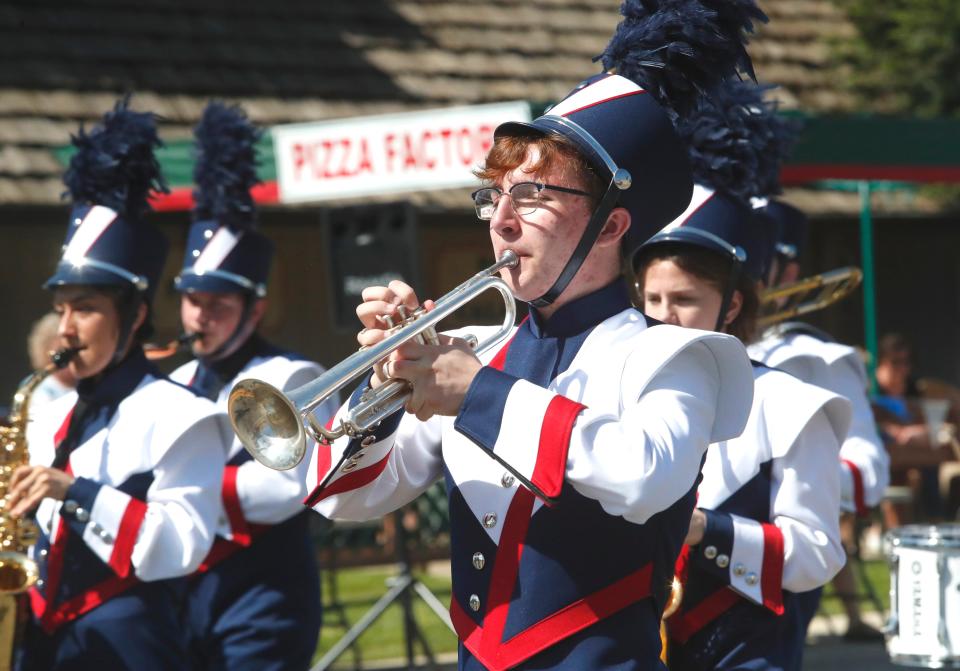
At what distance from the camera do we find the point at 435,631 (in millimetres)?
8844

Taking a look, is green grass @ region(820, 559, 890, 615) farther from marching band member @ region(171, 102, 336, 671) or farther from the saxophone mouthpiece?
the saxophone mouthpiece

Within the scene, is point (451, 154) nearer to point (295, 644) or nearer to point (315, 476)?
point (295, 644)

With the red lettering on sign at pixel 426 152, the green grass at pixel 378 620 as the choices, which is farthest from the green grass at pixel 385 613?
the red lettering on sign at pixel 426 152

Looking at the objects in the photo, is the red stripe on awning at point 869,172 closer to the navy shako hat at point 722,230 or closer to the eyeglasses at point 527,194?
the navy shako hat at point 722,230

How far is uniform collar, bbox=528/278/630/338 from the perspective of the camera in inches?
115

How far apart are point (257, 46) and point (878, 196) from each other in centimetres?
571

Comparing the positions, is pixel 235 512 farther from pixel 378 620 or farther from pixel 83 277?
pixel 378 620

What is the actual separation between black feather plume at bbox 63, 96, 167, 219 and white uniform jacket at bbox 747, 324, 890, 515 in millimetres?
1989

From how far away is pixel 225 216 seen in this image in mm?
5578

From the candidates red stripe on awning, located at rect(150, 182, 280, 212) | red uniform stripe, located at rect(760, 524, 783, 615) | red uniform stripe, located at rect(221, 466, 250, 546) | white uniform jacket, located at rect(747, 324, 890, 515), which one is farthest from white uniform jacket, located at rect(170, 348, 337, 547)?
red stripe on awning, located at rect(150, 182, 280, 212)

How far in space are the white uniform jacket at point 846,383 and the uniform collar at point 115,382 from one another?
1.89 meters

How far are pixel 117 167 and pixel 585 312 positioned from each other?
7.63ft

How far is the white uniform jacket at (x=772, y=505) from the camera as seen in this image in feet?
11.8

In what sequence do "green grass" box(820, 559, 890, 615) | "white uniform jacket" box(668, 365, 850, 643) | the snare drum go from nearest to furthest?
"white uniform jacket" box(668, 365, 850, 643), the snare drum, "green grass" box(820, 559, 890, 615)
